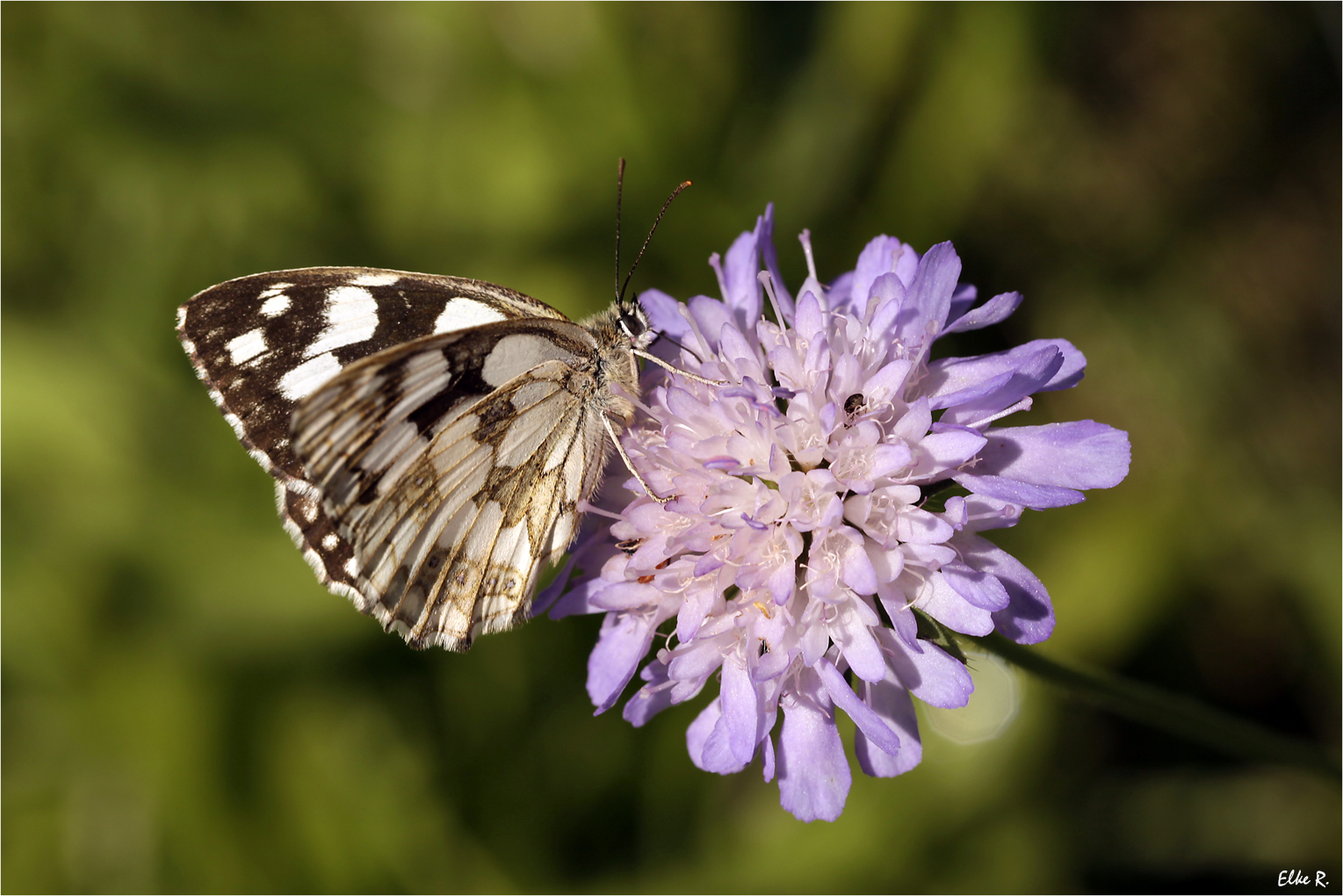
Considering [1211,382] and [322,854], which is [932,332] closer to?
[1211,382]

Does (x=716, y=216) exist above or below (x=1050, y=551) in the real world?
above

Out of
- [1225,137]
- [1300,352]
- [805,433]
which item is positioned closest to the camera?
[805,433]

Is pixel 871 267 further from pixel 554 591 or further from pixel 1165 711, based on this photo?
pixel 1165 711

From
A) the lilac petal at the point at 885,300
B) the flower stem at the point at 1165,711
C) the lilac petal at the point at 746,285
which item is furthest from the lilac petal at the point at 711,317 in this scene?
the flower stem at the point at 1165,711

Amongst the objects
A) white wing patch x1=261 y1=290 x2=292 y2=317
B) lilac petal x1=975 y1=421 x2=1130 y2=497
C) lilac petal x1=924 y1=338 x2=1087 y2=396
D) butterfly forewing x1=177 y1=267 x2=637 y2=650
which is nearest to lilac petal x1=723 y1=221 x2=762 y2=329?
butterfly forewing x1=177 y1=267 x2=637 y2=650

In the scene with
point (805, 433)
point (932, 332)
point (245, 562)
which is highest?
point (932, 332)

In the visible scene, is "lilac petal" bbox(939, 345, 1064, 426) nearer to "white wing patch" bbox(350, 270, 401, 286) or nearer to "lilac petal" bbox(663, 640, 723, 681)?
"lilac petal" bbox(663, 640, 723, 681)

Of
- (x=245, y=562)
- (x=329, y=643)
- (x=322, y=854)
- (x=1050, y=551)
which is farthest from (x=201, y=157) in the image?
(x=1050, y=551)

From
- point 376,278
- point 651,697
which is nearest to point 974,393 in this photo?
point 651,697
